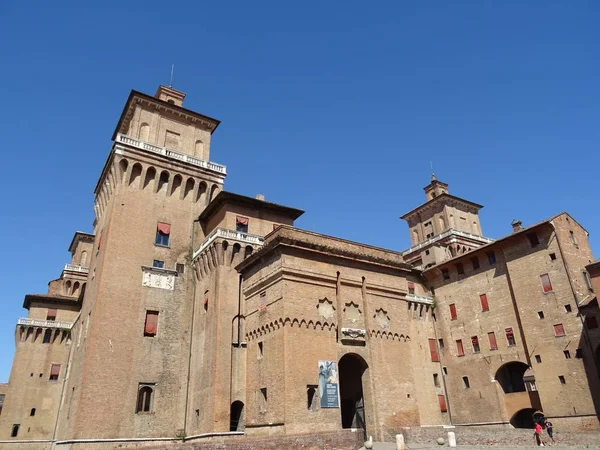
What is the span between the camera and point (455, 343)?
3991 cm

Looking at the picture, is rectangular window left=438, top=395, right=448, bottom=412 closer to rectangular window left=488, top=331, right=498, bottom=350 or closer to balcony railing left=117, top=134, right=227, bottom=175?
rectangular window left=488, top=331, right=498, bottom=350

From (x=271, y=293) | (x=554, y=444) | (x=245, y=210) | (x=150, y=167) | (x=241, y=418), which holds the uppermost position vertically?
(x=150, y=167)

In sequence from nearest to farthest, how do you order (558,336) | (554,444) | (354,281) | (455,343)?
(554,444) < (354,281) < (558,336) < (455,343)

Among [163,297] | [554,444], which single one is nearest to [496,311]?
[554,444]

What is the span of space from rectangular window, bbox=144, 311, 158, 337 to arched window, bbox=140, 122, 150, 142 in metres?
14.6

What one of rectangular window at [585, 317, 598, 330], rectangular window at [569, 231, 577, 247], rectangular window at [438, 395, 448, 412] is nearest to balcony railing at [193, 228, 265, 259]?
rectangular window at [438, 395, 448, 412]

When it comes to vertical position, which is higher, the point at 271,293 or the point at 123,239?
the point at 123,239

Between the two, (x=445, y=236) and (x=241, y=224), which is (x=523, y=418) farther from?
(x=241, y=224)

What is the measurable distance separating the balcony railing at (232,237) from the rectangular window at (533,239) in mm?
20277

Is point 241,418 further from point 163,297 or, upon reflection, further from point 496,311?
point 496,311

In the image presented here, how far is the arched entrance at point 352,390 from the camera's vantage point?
28.6m

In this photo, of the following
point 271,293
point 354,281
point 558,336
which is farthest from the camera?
point 558,336

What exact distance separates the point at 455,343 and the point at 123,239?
28690 millimetres

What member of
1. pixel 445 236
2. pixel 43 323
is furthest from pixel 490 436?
pixel 43 323
